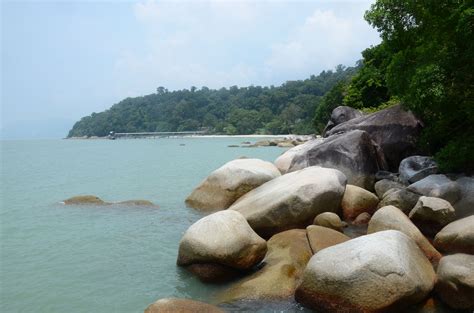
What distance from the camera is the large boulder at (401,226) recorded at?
333 inches

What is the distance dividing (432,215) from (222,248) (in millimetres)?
4665

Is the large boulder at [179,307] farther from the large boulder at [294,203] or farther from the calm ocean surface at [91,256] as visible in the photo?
the large boulder at [294,203]

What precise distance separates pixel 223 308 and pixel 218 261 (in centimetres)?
122

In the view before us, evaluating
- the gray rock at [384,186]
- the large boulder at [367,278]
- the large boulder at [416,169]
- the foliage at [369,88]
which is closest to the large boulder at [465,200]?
the large boulder at [416,169]

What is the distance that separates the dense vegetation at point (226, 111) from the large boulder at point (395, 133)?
7871cm

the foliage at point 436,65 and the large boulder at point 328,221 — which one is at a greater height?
the foliage at point 436,65

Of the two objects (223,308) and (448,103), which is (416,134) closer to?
(448,103)

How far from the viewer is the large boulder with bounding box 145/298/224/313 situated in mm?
6723

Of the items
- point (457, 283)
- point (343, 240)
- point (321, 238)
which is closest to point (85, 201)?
point (321, 238)

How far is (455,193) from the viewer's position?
10.5m

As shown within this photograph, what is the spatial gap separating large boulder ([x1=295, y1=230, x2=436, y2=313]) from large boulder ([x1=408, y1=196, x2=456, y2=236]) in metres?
2.41

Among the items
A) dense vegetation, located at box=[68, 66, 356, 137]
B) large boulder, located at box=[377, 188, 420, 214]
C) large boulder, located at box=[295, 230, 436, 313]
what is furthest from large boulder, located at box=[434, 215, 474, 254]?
dense vegetation, located at box=[68, 66, 356, 137]

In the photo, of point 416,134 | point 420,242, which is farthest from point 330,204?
point 416,134

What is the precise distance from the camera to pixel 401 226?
8.75 meters
